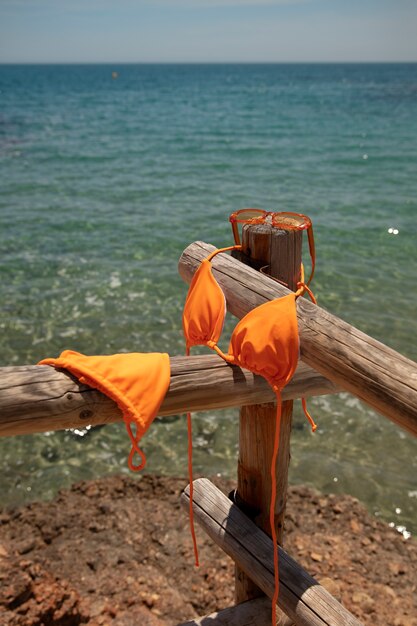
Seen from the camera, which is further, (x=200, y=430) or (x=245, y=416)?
(x=200, y=430)

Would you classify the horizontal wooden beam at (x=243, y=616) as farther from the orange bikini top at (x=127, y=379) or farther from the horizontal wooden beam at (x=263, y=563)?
the orange bikini top at (x=127, y=379)

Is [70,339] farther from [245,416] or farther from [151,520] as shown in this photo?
[245,416]

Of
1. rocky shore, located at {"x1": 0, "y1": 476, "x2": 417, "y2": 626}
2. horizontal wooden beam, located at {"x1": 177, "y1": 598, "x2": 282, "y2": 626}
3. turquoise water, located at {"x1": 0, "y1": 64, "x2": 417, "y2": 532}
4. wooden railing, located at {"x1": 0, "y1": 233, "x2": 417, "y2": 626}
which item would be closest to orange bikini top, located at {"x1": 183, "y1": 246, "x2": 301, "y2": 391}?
wooden railing, located at {"x1": 0, "y1": 233, "x2": 417, "y2": 626}

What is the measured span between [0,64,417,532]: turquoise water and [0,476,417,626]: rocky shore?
0.36 metres

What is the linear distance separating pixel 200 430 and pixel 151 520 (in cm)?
145

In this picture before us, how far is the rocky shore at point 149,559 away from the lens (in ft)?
13.1

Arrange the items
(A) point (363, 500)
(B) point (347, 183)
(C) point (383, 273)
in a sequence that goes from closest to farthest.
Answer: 1. (A) point (363, 500)
2. (C) point (383, 273)
3. (B) point (347, 183)

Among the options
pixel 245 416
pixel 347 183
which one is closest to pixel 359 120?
pixel 347 183

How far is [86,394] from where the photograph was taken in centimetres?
200

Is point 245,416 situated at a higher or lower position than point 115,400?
lower

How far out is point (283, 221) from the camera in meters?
2.71

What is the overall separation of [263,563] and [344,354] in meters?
1.22

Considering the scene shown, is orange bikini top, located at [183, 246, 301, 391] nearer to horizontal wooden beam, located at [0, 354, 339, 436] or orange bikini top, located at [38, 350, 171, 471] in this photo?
horizontal wooden beam, located at [0, 354, 339, 436]

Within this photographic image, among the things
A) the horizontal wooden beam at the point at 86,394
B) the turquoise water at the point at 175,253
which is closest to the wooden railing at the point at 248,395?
the horizontal wooden beam at the point at 86,394
